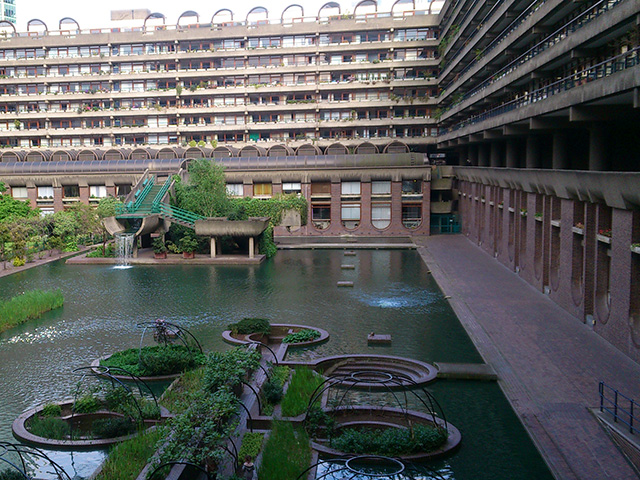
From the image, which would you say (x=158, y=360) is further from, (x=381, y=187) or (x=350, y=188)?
(x=381, y=187)

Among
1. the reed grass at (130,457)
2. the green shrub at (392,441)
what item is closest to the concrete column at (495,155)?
the green shrub at (392,441)

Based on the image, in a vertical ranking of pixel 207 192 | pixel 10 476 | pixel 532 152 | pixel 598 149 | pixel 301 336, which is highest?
pixel 532 152

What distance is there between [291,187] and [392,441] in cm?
4860

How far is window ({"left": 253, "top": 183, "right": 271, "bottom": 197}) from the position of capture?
63.6 metres

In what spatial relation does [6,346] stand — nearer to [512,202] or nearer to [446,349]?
[446,349]

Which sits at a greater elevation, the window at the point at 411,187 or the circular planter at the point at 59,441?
the window at the point at 411,187

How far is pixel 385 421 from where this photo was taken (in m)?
18.0

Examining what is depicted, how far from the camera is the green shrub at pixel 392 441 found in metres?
15.7

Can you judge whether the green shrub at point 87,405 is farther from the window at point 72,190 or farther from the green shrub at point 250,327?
the window at point 72,190

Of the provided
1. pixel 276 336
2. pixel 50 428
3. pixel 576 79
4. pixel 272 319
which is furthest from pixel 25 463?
pixel 576 79

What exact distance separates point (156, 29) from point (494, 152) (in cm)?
5220

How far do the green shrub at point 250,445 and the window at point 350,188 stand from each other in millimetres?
46907

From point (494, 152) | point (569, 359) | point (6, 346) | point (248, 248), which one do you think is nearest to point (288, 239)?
point (248, 248)

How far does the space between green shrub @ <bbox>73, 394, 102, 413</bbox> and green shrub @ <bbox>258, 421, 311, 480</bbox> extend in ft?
18.0
